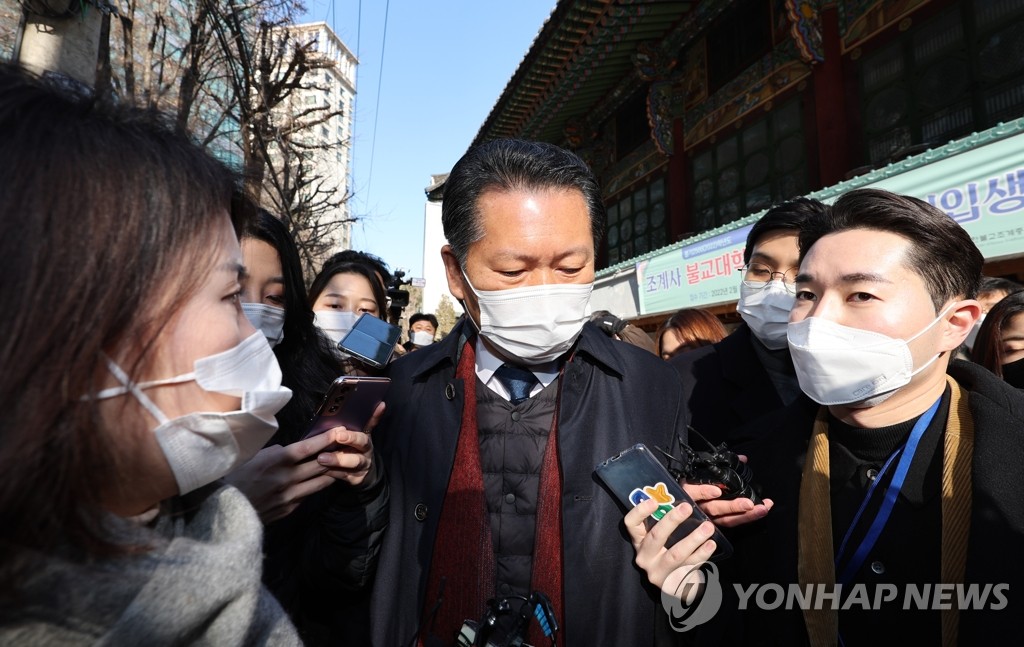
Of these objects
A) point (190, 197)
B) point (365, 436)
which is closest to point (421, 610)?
point (365, 436)

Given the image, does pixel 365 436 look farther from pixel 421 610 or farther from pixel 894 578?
pixel 894 578

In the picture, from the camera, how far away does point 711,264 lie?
23.6 feet

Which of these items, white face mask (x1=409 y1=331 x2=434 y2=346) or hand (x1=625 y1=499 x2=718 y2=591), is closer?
hand (x1=625 y1=499 x2=718 y2=591)

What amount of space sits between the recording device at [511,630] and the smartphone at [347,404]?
1.89 ft

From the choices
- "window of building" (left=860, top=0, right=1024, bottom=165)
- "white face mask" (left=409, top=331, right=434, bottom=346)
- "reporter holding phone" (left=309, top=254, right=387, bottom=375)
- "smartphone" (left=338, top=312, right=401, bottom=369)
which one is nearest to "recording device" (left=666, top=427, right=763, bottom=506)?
"smartphone" (left=338, top=312, right=401, bottom=369)

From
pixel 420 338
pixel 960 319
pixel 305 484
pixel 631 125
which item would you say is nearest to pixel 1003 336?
pixel 960 319

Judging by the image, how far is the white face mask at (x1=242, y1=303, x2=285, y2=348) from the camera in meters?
2.15

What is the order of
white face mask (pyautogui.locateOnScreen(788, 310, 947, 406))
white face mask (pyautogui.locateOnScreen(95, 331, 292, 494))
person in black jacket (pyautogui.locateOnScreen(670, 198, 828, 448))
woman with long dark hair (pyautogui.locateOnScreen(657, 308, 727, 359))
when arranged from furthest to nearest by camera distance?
woman with long dark hair (pyautogui.locateOnScreen(657, 308, 727, 359)) → person in black jacket (pyautogui.locateOnScreen(670, 198, 828, 448)) → white face mask (pyautogui.locateOnScreen(788, 310, 947, 406)) → white face mask (pyautogui.locateOnScreen(95, 331, 292, 494))

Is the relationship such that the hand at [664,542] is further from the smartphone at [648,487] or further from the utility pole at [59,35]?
the utility pole at [59,35]

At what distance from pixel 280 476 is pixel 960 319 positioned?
6.77ft

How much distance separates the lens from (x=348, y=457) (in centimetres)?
145

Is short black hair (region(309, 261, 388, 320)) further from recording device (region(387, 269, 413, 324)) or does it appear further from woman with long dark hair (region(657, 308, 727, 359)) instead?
woman with long dark hair (region(657, 308, 727, 359))

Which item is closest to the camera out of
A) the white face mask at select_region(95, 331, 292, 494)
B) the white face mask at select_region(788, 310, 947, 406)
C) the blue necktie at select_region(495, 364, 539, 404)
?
the white face mask at select_region(95, 331, 292, 494)

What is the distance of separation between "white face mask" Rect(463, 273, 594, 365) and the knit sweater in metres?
0.89
